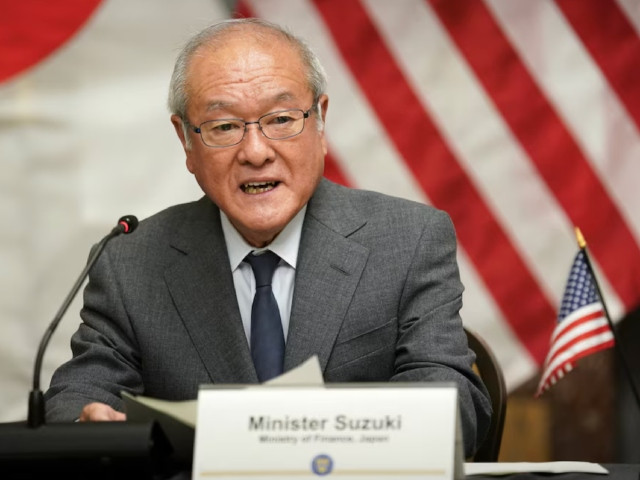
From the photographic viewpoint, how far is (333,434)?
4.89 feet

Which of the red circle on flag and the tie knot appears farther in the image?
the red circle on flag

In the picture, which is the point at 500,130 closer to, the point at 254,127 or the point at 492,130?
the point at 492,130

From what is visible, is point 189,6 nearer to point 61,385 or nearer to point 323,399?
point 61,385

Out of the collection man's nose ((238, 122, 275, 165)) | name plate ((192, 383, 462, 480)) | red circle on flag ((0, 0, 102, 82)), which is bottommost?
name plate ((192, 383, 462, 480))

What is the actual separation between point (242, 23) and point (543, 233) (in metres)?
1.57

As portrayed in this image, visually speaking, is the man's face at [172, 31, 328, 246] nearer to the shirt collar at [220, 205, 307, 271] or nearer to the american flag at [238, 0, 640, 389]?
the shirt collar at [220, 205, 307, 271]

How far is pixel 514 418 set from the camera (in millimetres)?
3699

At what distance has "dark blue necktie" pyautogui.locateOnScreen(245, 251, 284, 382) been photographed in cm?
230

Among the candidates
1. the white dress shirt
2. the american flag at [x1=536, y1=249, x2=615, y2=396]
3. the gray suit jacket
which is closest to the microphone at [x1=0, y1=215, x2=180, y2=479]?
the gray suit jacket

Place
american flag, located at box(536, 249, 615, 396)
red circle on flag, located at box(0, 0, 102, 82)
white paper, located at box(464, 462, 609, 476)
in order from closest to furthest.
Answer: white paper, located at box(464, 462, 609, 476), american flag, located at box(536, 249, 615, 396), red circle on flag, located at box(0, 0, 102, 82)

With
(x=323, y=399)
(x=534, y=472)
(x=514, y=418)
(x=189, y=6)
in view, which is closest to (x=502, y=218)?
(x=514, y=418)

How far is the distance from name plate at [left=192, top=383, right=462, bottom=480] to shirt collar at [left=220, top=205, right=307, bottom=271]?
94cm

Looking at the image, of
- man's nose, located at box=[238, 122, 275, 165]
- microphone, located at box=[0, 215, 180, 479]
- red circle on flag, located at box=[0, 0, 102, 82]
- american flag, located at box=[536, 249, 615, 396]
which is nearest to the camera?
microphone, located at box=[0, 215, 180, 479]

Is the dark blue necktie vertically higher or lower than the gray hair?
lower
